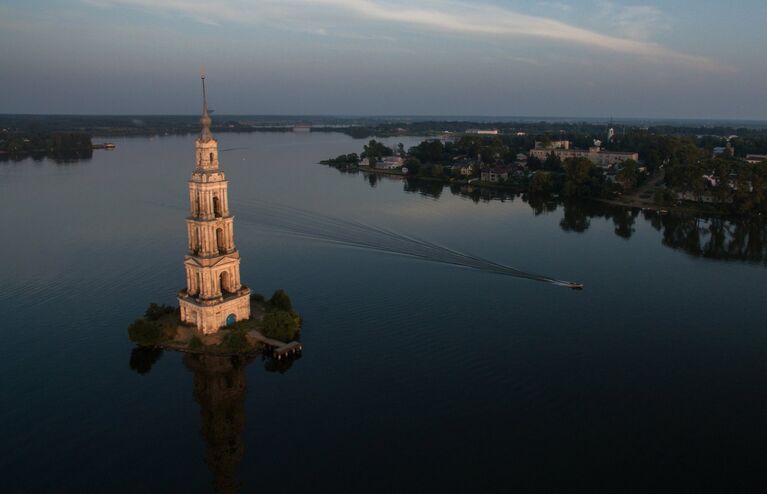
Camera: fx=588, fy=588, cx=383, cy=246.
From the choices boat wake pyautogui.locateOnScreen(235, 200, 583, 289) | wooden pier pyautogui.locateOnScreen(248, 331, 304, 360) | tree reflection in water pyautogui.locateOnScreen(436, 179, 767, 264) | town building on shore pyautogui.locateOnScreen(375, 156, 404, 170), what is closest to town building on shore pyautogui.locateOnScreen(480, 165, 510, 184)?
tree reflection in water pyautogui.locateOnScreen(436, 179, 767, 264)

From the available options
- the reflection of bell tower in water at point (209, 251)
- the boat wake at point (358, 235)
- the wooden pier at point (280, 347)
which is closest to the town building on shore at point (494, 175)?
the boat wake at point (358, 235)

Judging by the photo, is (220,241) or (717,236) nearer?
(220,241)

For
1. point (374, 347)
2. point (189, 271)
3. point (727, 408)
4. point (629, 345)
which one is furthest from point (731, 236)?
point (189, 271)

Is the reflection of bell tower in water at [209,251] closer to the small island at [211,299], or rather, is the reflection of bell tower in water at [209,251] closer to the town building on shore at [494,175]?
the small island at [211,299]

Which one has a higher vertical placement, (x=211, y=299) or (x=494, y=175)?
(x=494, y=175)

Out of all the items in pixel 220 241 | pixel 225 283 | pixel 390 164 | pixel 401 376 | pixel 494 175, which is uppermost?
pixel 220 241

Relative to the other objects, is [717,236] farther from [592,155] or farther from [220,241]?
[592,155]

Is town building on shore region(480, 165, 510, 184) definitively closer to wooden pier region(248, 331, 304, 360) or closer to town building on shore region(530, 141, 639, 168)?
town building on shore region(530, 141, 639, 168)

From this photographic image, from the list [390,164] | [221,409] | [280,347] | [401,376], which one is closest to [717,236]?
[401,376]

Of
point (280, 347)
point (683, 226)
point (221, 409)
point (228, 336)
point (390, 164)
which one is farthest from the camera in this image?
point (390, 164)
